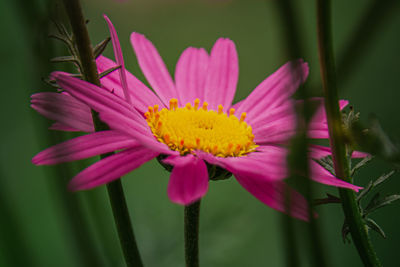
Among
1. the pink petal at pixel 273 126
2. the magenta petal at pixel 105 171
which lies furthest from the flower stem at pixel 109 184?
the pink petal at pixel 273 126

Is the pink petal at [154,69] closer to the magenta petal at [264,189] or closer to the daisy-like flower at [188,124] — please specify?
the daisy-like flower at [188,124]

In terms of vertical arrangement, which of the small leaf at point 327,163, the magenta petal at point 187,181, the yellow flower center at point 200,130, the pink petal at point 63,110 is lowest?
the small leaf at point 327,163

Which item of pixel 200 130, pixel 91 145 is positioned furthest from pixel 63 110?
pixel 200 130

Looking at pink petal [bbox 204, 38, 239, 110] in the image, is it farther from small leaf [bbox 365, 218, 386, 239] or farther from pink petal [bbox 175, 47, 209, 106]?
small leaf [bbox 365, 218, 386, 239]

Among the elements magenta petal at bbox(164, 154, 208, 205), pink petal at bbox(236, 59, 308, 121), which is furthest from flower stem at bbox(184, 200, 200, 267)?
pink petal at bbox(236, 59, 308, 121)

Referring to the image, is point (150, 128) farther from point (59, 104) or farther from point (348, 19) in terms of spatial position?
point (348, 19)

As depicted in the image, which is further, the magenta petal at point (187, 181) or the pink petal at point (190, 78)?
the pink petal at point (190, 78)

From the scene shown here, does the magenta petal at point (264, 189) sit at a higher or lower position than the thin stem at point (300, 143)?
lower
